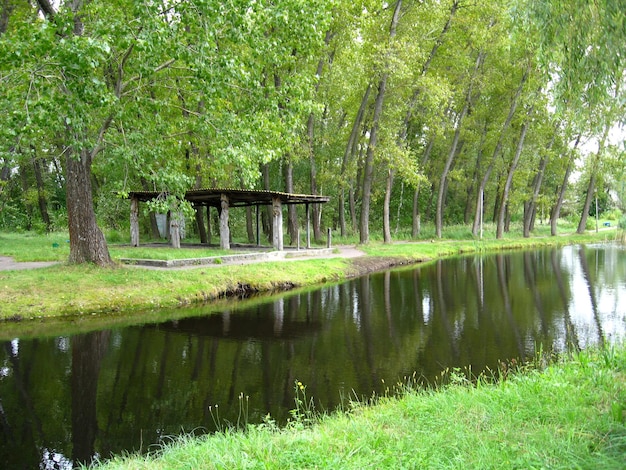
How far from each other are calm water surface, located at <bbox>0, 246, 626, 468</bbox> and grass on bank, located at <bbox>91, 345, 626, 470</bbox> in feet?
3.36

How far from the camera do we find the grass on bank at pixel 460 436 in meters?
3.72

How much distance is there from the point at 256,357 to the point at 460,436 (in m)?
5.25

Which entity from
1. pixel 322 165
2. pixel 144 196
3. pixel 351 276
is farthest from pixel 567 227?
pixel 144 196

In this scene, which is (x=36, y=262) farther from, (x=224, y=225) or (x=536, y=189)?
(x=536, y=189)

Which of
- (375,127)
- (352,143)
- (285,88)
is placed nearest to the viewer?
(285,88)

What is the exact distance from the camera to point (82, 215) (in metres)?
13.9

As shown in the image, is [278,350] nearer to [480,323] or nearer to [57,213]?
[480,323]

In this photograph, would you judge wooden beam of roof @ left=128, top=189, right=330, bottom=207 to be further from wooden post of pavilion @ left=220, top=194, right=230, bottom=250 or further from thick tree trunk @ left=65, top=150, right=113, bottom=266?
thick tree trunk @ left=65, top=150, right=113, bottom=266

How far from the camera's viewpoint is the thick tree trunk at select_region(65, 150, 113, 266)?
1380 cm

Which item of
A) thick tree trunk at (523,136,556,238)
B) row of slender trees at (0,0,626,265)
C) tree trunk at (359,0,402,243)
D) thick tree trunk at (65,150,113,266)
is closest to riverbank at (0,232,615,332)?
thick tree trunk at (65,150,113,266)

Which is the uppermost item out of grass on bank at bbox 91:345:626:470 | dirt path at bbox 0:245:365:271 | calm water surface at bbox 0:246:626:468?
dirt path at bbox 0:245:365:271

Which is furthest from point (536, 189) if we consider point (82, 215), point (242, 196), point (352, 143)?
point (82, 215)

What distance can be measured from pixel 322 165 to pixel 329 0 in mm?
15082

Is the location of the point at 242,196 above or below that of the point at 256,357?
above
